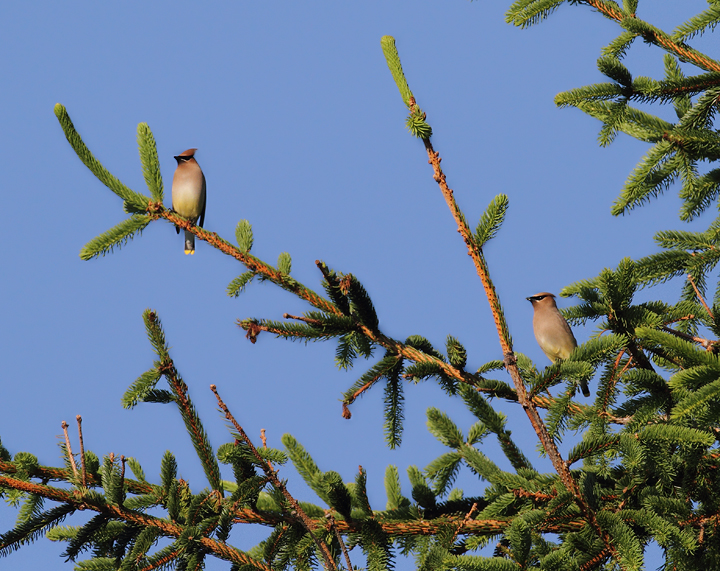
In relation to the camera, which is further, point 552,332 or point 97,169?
point 552,332

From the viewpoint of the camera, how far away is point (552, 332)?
5.75 m

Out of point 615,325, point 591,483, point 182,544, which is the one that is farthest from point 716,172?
point 182,544

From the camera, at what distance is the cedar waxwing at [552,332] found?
5.71 meters

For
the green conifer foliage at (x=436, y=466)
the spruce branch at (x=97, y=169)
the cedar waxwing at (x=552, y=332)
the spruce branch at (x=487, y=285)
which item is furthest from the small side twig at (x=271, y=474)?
the cedar waxwing at (x=552, y=332)

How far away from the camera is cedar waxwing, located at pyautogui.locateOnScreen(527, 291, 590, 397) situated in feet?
18.7

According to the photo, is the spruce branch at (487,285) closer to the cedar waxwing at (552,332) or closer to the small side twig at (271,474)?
the small side twig at (271,474)

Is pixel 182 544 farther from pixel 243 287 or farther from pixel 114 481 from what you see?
pixel 243 287

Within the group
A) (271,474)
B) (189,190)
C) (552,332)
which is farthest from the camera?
(189,190)

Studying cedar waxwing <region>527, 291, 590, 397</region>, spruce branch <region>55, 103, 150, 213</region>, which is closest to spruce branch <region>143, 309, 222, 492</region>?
spruce branch <region>55, 103, 150, 213</region>

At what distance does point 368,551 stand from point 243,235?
1452 mm

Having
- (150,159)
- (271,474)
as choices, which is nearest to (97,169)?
(150,159)

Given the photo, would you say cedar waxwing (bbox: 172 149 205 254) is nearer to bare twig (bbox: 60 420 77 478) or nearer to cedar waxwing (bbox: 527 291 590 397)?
cedar waxwing (bbox: 527 291 590 397)

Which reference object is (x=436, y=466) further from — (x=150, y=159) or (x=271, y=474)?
(x=150, y=159)

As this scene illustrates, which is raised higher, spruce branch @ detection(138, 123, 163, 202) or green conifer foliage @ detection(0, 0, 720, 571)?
spruce branch @ detection(138, 123, 163, 202)
